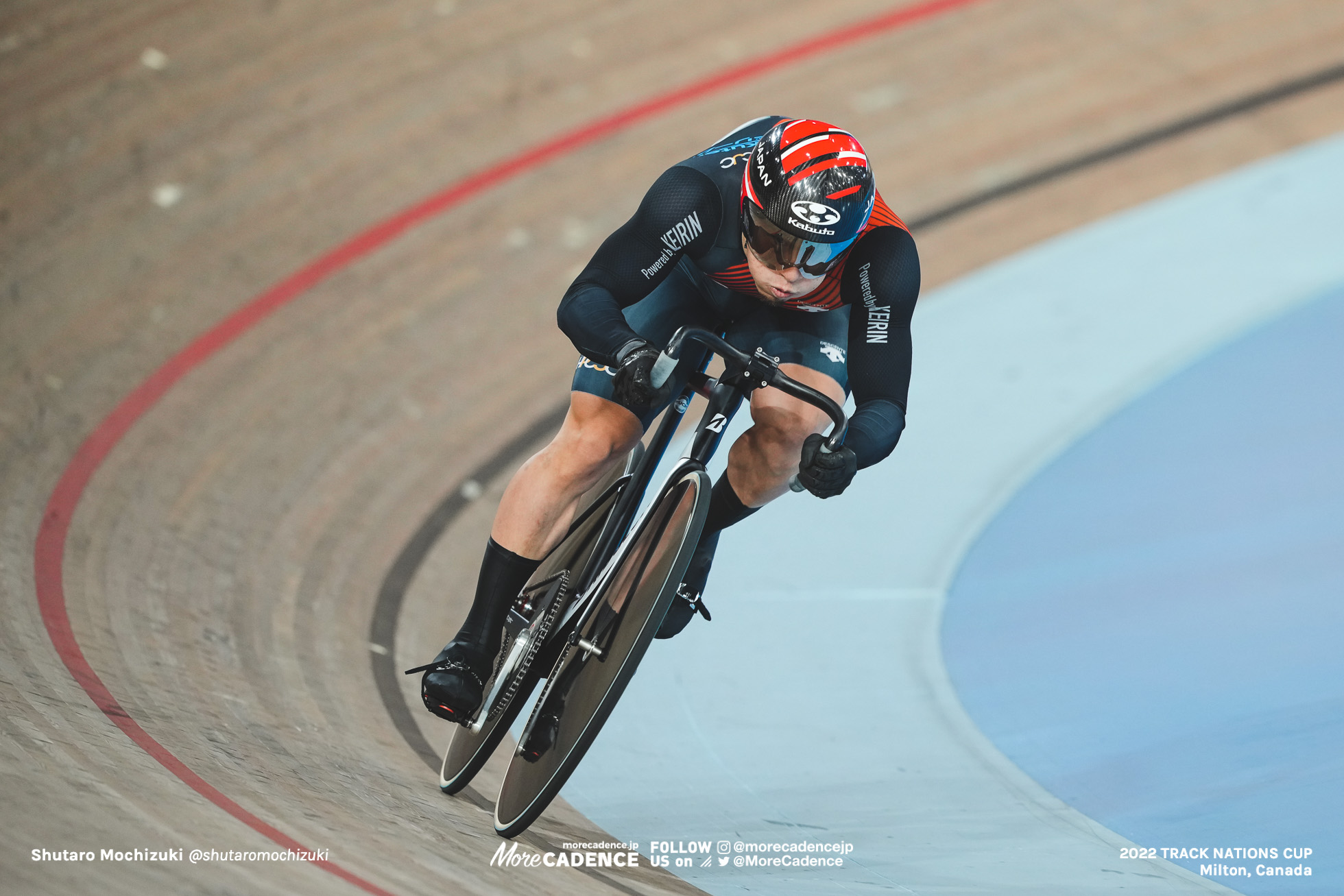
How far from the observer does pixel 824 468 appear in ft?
8.13

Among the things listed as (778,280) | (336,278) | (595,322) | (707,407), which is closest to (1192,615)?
(707,407)

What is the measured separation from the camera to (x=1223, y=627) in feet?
13.0

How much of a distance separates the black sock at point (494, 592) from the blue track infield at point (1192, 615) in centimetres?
141

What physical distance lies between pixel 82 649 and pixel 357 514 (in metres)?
1.21

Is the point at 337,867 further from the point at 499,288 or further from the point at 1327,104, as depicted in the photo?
the point at 1327,104

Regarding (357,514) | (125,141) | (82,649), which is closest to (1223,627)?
(357,514)

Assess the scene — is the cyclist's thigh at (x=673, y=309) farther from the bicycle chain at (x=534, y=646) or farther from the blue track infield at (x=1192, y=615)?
the blue track infield at (x=1192, y=615)

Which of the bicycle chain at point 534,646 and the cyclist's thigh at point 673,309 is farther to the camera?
the cyclist's thigh at point 673,309

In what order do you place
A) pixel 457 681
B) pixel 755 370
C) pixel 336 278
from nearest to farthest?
pixel 755 370, pixel 457 681, pixel 336 278

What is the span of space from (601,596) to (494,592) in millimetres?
282

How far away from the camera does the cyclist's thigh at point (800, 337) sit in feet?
9.62

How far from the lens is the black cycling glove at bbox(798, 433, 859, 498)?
247 centimetres

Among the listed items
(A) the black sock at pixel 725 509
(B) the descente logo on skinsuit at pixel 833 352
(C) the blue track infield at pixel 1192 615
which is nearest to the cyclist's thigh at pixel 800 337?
(B) the descente logo on skinsuit at pixel 833 352

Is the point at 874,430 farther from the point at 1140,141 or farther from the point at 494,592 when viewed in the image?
the point at 1140,141
